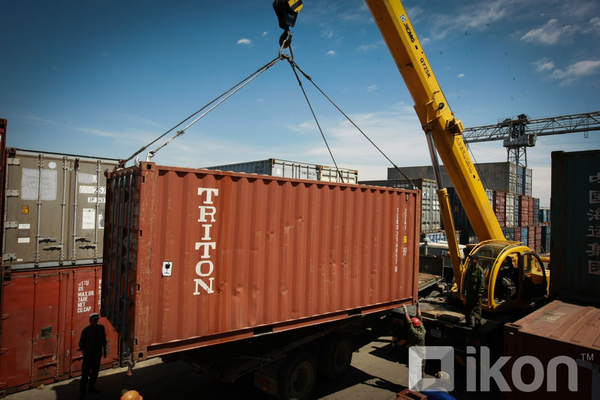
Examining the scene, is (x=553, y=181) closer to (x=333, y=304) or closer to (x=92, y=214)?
(x=333, y=304)

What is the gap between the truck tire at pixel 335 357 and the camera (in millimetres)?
6516

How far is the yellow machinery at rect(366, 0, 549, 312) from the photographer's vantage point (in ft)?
24.1

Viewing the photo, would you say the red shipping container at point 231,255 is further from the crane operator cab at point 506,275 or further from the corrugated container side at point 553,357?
the crane operator cab at point 506,275

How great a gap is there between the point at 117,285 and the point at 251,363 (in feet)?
7.55

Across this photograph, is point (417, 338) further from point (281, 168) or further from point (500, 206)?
point (500, 206)

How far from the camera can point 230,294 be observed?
4.75 m

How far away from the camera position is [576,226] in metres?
7.02

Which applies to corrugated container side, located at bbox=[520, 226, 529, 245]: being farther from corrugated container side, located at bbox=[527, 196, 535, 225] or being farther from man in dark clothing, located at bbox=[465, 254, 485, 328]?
man in dark clothing, located at bbox=[465, 254, 485, 328]

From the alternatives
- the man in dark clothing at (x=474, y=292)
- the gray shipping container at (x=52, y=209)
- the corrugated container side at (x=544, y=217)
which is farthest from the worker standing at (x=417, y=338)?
the corrugated container side at (x=544, y=217)

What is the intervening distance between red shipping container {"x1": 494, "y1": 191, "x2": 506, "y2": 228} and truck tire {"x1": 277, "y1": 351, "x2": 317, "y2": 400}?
1805 centimetres

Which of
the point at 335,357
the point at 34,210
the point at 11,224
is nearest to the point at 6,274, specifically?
the point at 11,224

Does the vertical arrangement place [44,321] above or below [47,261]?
below

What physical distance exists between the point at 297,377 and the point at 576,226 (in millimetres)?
6269

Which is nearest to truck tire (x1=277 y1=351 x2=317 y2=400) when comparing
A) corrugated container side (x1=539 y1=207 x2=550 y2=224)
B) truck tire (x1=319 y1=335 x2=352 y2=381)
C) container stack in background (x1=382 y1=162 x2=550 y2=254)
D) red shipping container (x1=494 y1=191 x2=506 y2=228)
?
truck tire (x1=319 y1=335 x2=352 y2=381)
